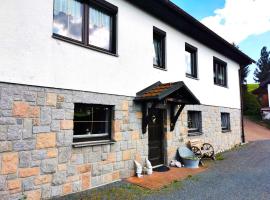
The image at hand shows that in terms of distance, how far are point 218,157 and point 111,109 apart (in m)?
5.65

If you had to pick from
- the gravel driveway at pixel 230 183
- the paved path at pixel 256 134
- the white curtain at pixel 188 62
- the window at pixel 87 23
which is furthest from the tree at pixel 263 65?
the window at pixel 87 23

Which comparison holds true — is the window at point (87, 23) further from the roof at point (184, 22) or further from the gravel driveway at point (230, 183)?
the gravel driveway at point (230, 183)

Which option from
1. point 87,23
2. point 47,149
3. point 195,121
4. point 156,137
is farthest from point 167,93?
point 195,121

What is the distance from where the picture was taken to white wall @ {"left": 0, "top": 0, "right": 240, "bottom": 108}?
4.54 meters

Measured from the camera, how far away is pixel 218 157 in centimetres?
977

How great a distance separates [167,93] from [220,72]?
22.9ft

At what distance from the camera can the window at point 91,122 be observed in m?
5.69

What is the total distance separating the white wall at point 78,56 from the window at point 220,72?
3.12 metres

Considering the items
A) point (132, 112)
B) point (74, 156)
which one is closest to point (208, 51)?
point (132, 112)

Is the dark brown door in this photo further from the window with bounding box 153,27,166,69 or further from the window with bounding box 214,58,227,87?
the window with bounding box 214,58,227,87

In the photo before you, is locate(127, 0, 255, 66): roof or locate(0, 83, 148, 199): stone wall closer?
locate(0, 83, 148, 199): stone wall

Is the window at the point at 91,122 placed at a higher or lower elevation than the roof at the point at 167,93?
lower

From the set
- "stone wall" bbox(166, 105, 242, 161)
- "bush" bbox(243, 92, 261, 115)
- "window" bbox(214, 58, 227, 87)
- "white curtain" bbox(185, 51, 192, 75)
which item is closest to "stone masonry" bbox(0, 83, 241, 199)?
"stone wall" bbox(166, 105, 242, 161)

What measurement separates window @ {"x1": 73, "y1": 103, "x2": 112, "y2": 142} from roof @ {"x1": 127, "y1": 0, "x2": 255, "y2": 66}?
11.2 feet
